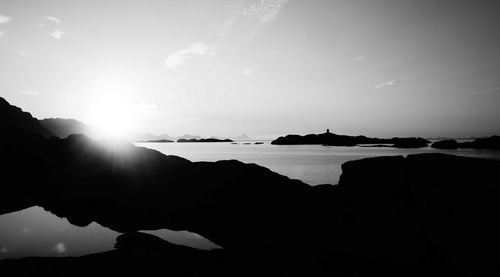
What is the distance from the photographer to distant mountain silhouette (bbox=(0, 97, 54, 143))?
35.0 m

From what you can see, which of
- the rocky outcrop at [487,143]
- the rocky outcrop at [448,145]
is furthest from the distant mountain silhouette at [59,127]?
the rocky outcrop at [487,143]

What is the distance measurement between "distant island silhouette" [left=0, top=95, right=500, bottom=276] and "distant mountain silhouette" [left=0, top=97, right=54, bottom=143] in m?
16.8

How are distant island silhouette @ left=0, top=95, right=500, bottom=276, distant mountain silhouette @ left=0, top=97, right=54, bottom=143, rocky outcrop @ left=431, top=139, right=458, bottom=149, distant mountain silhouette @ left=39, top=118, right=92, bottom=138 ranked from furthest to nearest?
1. rocky outcrop @ left=431, top=139, right=458, bottom=149
2. distant mountain silhouette @ left=39, top=118, right=92, bottom=138
3. distant mountain silhouette @ left=0, top=97, right=54, bottom=143
4. distant island silhouette @ left=0, top=95, right=500, bottom=276

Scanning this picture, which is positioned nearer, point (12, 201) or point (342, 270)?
point (342, 270)

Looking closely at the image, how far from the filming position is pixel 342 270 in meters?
10.3

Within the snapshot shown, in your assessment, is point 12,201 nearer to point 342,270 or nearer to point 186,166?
point 186,166

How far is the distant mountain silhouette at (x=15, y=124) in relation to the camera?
35000 millimetres

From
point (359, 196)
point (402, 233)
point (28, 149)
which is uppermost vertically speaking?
point (28, 149)

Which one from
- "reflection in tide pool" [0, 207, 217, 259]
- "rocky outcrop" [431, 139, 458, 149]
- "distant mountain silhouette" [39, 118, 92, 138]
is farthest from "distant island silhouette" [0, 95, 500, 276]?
"rocky outcrop" [431, 139, 458, 149]

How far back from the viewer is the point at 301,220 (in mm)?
15094

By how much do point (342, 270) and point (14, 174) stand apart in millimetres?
33806

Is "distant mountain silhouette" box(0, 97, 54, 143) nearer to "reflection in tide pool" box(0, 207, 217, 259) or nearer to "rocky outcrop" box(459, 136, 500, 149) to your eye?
"reflection in tide pool" box(0, 207, 217, 259)

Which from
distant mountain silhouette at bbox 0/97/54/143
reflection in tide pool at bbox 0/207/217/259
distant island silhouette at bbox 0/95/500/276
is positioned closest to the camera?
distant island silhouette at bbox 0/95/500/276

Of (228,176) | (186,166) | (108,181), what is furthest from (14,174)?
(228,176)
